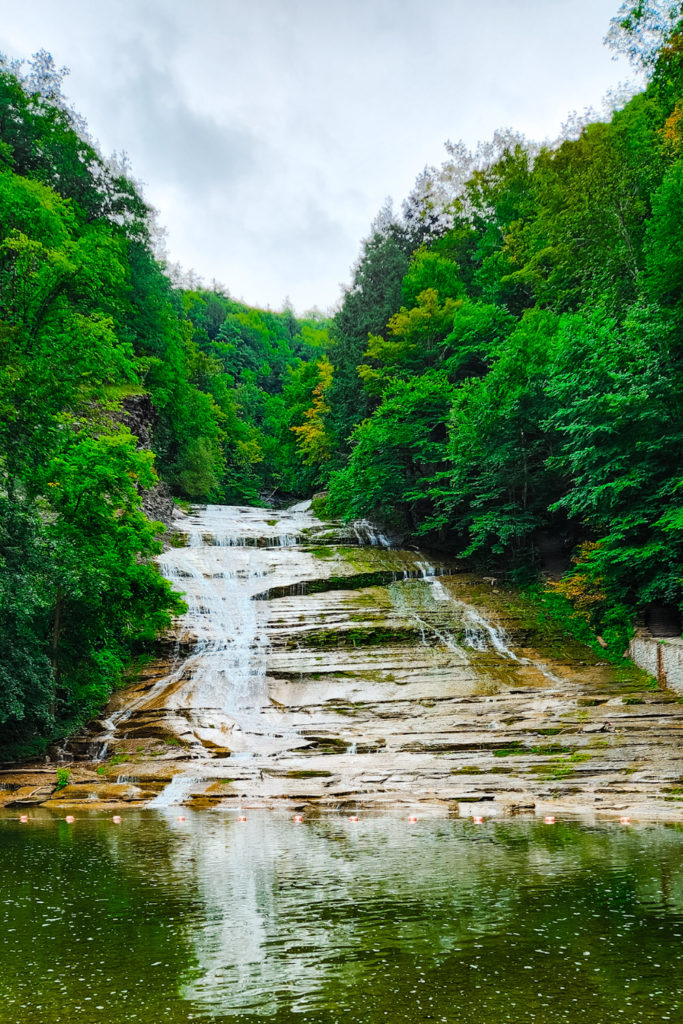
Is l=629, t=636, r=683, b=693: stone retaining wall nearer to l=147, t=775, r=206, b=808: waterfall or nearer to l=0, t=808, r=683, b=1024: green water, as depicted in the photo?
l=0, t=808, r=683, b=1024: green water

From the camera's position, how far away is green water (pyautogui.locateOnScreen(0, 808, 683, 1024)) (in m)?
3.21

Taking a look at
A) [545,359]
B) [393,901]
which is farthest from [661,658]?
[393,901]

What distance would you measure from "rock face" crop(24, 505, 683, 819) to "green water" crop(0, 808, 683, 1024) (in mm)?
3084

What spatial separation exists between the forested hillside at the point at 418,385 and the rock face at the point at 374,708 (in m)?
1.76

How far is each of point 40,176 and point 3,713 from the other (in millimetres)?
23221

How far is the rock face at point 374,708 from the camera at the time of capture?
10.8 metres

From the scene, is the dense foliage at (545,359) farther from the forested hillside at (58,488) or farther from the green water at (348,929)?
the forested hillside at (58,488)

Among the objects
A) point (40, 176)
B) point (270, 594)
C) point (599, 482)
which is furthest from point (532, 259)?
point (40, 176)

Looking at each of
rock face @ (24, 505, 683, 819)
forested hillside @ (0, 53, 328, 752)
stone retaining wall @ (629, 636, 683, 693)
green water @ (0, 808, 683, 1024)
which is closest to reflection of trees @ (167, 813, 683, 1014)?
green water @ (0, 808, 683, 1024)

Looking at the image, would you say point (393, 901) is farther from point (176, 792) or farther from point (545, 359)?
point (545, 359)

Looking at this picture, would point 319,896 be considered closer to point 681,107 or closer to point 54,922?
point 54,922

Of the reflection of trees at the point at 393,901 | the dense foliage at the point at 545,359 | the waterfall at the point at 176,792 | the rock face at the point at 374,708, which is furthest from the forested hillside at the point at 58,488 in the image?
the dense foliage at the point at 545,359

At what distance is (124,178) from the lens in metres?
29.6

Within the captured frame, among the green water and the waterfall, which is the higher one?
the green water
